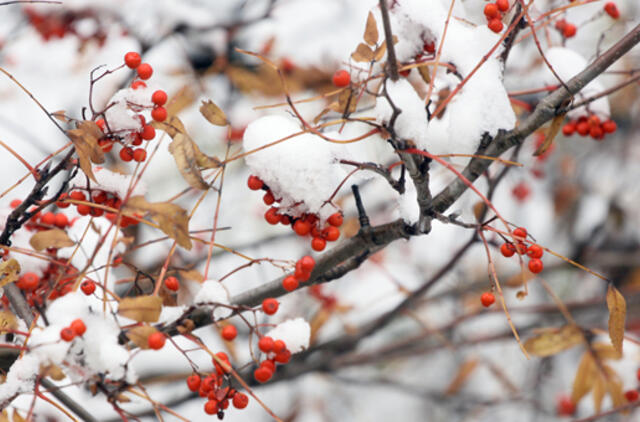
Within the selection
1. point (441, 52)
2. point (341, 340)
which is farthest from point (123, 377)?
point (341, 340)

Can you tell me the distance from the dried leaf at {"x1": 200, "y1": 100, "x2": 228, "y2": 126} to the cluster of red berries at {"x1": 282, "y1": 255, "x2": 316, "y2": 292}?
0.31 metres

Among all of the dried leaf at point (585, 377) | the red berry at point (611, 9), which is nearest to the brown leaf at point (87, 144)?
the red berry at point (611, 9)

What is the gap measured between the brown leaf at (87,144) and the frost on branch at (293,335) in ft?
1.46

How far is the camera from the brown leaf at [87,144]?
99 centimetres

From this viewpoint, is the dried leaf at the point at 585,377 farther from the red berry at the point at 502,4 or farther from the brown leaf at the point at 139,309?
the brown leaf at the point at 139,309

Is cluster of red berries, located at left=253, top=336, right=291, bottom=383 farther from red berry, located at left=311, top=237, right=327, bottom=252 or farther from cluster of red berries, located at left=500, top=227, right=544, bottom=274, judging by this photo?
cluster of red berries, located at left=500, top=227, right=544, bottom=274

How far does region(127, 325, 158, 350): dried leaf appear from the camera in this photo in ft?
2.93

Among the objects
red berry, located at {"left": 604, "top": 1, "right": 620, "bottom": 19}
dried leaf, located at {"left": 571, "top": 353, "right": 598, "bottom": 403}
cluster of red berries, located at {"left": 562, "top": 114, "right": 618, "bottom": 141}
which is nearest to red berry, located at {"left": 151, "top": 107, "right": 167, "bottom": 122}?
cluster of red berries, located at {"left": 562, "top": 114, "right": 618, "bottom": 141}

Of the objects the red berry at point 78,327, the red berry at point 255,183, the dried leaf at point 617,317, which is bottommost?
the dried leaf at point 617,317

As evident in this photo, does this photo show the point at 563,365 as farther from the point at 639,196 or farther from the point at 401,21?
the point at 401,21

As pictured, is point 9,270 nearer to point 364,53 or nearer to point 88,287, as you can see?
point 88,287

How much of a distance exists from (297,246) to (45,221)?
9.22 ft

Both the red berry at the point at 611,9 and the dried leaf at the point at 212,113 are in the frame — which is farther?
the red berry at the point at 611,9

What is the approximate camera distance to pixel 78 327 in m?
0.90
